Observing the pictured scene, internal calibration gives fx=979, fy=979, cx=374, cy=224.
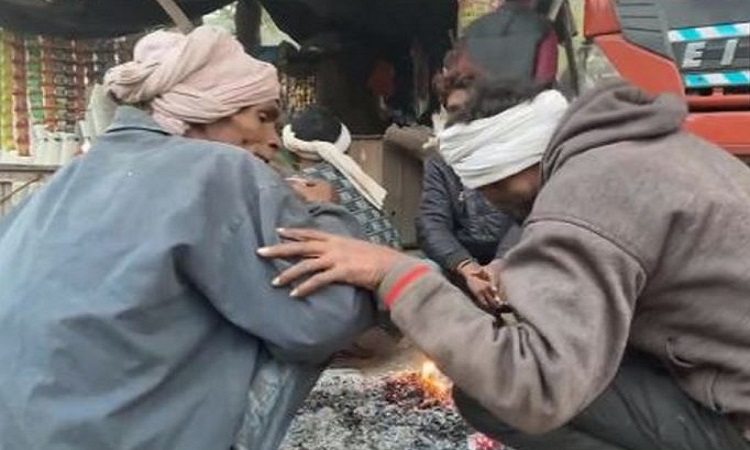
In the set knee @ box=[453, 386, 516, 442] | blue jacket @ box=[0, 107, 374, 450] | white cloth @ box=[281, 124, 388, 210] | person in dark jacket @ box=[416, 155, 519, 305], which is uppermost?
blue jacket @ box=[0, 107, 374, 450]

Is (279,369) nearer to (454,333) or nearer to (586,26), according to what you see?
(454,333)

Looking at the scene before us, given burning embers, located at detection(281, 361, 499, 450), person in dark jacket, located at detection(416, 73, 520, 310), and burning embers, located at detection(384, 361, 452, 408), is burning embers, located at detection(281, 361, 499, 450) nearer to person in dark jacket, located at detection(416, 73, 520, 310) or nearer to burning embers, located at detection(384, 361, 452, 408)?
burning embers, located at detection(384, 361, 452, 408)

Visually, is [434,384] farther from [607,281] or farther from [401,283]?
[607,281]

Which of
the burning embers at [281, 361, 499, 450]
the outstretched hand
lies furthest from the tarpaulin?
the outstretched hand

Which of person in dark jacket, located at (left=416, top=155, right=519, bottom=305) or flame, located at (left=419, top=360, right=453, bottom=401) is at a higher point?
person in dark jacket, located at (left=416, top=155, right=519, bottom=305)

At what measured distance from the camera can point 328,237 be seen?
1899 mm

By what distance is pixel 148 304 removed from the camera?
1.76 metres

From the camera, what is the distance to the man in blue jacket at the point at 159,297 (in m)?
1.76

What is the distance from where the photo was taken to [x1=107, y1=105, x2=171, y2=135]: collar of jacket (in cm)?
194

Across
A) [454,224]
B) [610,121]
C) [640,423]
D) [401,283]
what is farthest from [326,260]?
[454,224]

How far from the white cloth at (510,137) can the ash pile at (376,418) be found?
4.57 feet

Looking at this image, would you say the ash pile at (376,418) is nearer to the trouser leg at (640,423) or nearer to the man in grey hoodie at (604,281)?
the trouser leg at (640,423)

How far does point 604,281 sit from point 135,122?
96 centimetres

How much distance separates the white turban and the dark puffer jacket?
7.53 feet
